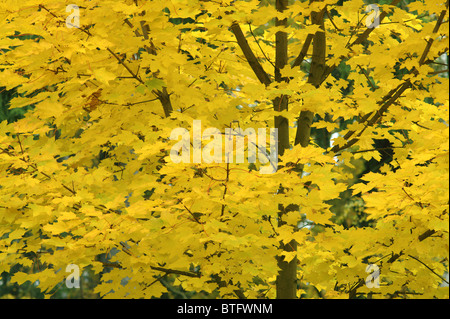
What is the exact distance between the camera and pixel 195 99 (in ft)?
14.9

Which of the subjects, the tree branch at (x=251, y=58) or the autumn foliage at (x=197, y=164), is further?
the tree branch at (x=251, y=58)

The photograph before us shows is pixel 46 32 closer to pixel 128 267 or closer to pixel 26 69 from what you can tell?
pixel 26 69

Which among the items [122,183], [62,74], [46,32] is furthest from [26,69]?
[122,183]

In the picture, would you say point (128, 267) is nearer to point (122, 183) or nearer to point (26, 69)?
point (122, 183)

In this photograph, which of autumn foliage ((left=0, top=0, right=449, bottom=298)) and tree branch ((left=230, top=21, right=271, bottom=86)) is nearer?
autumn foliage ((left=0, top=0, right=449, bottom=298))

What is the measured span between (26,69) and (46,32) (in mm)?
648

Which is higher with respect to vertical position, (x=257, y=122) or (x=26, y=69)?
(x=26, y=69)

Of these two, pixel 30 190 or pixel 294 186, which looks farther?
pixel 30 190

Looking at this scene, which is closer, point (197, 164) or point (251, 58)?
point (197, 164)

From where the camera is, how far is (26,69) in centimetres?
425
